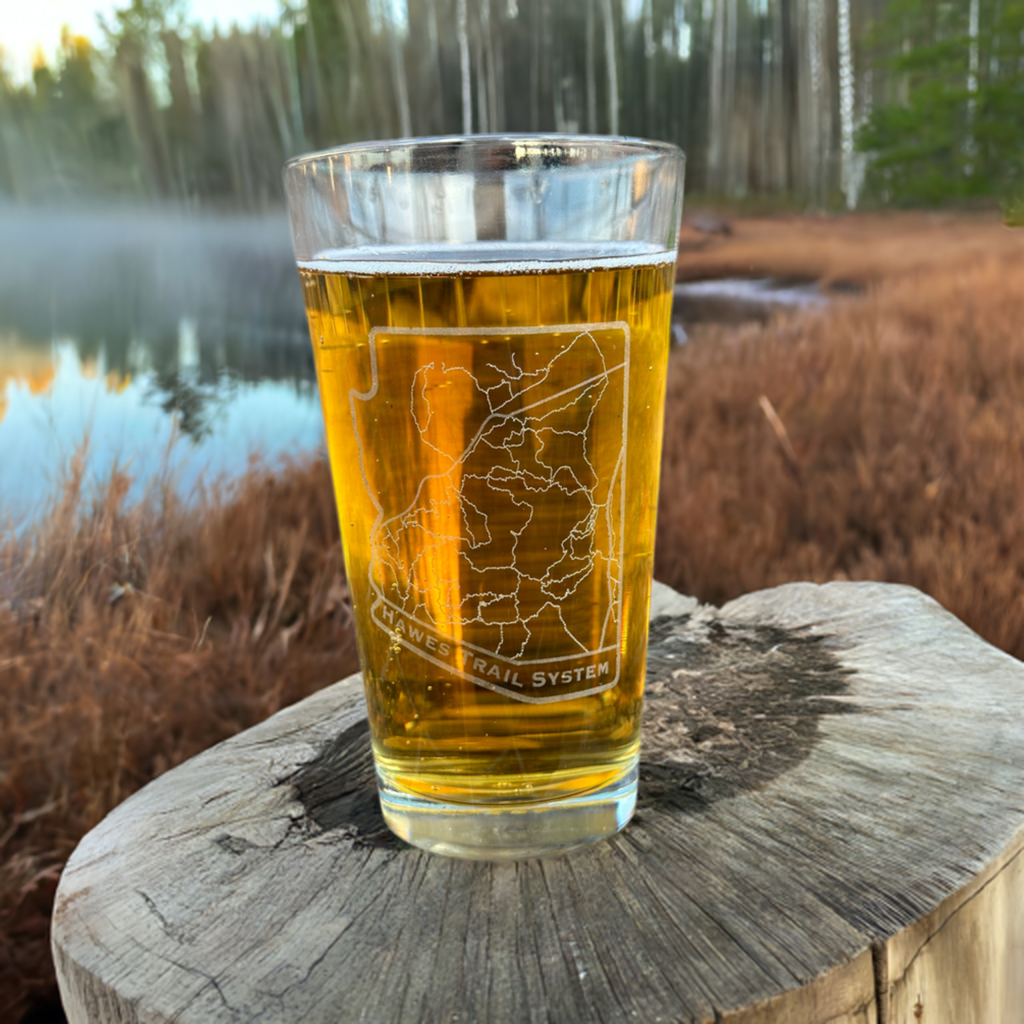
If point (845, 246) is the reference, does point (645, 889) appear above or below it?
below

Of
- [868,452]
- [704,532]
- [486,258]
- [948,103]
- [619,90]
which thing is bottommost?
[704,532]

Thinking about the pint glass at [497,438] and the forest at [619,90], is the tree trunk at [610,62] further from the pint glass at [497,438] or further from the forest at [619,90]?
the pint glass at [497,438]

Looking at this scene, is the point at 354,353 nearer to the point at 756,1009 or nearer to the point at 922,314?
the point at 756,1009

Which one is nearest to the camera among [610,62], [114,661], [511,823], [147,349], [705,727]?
[511,823]

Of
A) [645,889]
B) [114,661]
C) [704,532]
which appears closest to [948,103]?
[704,532]

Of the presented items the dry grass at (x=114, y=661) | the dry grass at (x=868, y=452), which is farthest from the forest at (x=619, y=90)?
the dry grass at (x=114, y=661)

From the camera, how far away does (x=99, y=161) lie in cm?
278

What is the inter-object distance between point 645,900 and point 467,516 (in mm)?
315

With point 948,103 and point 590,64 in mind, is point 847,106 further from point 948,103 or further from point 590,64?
point 590,64

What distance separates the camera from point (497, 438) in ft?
2.03

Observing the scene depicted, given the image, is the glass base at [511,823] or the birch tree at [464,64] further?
the birch tree at [464,64]

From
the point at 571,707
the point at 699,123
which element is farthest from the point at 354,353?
the point at 699,123

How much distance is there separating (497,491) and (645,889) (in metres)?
0.32

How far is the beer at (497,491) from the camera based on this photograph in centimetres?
61
